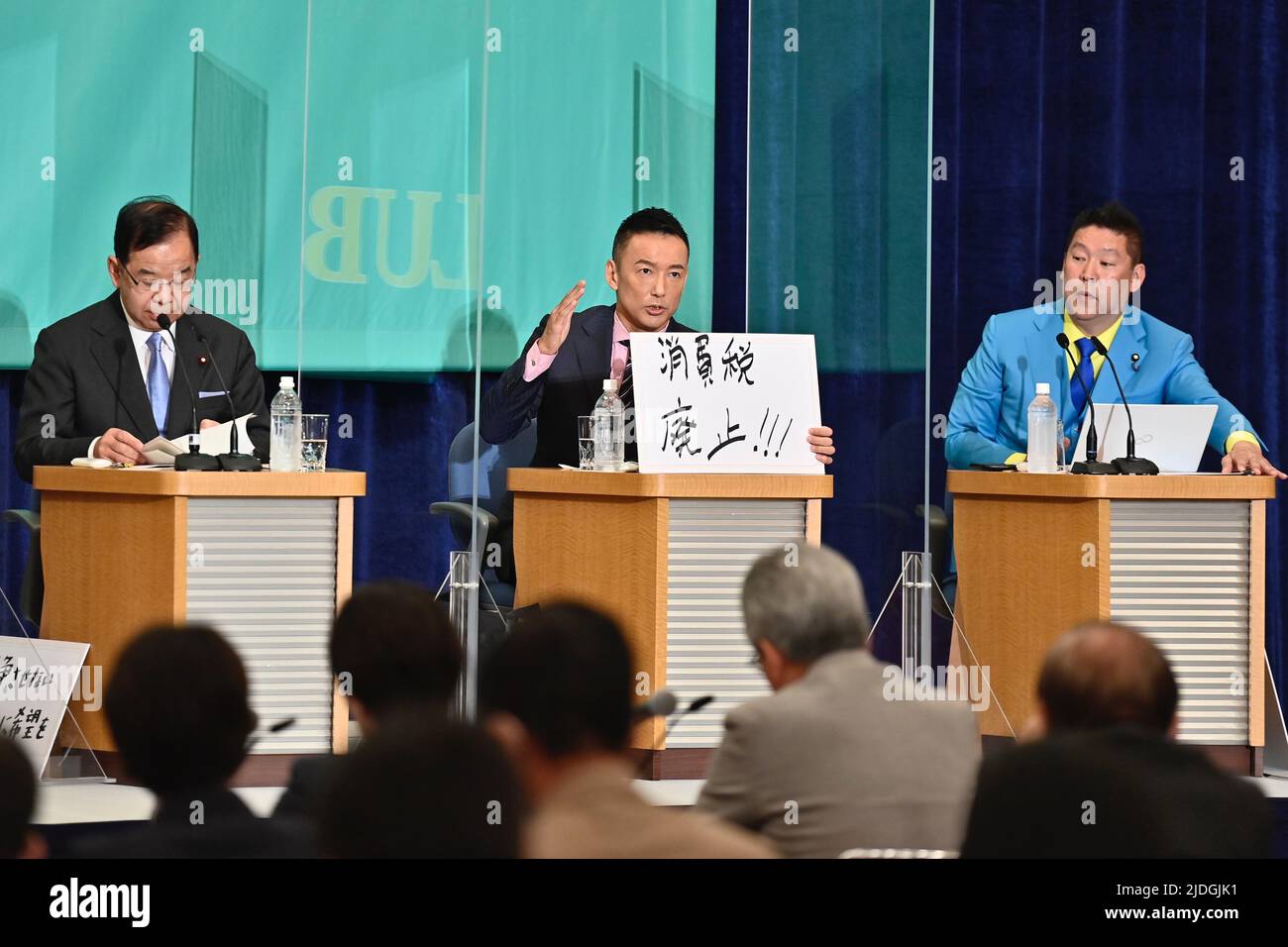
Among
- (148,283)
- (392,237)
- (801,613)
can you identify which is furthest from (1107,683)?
(392,237)

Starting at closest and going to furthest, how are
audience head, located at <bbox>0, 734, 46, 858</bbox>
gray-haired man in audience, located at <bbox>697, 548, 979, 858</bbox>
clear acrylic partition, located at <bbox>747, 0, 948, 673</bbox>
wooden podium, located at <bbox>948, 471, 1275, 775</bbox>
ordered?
audience head, located at <bbox>0, 734, 46, 858</bbox>
gray-haired man in audience, located at <bbox>697, 548, 979, 858</bbox>
wooden podium, located at <bbox>948, 471, 1275, 775</bbox>
clear acrylic partition, located at <bbox>747, 0, 948, 673</bbox>

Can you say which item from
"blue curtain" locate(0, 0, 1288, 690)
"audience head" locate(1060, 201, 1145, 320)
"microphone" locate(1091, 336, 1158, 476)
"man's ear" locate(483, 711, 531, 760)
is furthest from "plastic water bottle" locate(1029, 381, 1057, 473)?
"man's ear" locate(483, 711, 531, 760)

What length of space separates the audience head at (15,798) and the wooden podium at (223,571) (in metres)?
2.33

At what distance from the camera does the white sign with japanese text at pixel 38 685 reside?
13.0 ft

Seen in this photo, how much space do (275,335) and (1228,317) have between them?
3359 mm

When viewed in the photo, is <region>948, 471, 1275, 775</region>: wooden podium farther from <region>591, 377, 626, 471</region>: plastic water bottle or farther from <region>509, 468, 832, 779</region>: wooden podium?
<region>591, 377, 626, 471</region>: plastic water bottle

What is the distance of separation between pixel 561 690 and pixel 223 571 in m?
A: 2.41

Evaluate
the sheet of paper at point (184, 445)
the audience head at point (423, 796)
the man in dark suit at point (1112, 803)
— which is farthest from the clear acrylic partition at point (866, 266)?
the audience head at point (423, 796)

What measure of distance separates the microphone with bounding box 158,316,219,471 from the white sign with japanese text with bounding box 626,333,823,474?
1048mm

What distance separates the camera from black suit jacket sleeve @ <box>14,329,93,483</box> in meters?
4.33

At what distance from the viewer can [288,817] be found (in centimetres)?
170
